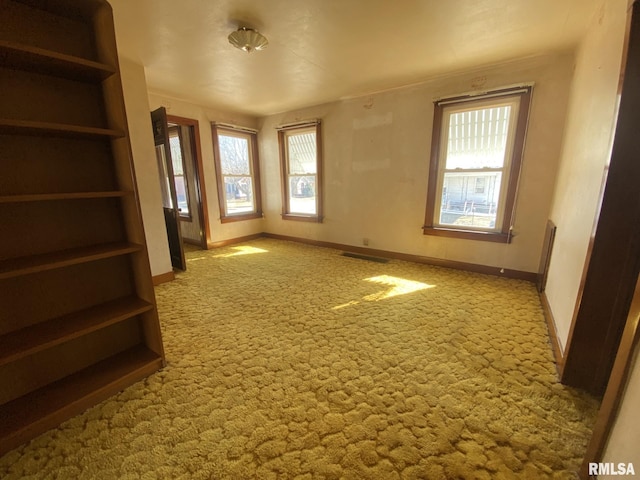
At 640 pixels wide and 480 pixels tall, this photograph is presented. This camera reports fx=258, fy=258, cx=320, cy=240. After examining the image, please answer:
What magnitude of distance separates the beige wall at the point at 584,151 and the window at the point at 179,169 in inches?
196

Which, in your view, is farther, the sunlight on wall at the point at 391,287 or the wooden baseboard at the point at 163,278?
the wooden baseboard at the point at 163,278

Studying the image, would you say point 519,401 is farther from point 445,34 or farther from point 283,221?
point 283,221

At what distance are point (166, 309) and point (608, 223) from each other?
10.7ft

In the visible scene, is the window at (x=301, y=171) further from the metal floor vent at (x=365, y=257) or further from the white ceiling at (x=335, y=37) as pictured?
the white ceiling at (x=335, y=37)

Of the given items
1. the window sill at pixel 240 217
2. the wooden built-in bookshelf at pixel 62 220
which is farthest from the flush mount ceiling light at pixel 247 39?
A: the window sill at pixel 240 217

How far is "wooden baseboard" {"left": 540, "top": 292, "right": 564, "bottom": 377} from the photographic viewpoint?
5.32ft

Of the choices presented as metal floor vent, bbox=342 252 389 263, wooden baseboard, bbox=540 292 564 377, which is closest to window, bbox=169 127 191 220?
metal floor vent, bbox=342 252 389 263

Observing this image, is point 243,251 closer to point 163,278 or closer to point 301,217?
point 301,217

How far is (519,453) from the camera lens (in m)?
1.14

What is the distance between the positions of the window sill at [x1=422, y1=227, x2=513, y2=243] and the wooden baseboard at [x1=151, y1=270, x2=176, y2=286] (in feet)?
11.1

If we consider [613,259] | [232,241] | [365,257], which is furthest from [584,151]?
[232,241]

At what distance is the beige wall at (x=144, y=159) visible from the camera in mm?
2674

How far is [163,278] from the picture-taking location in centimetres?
313

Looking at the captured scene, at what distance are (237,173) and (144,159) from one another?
2170 mm
